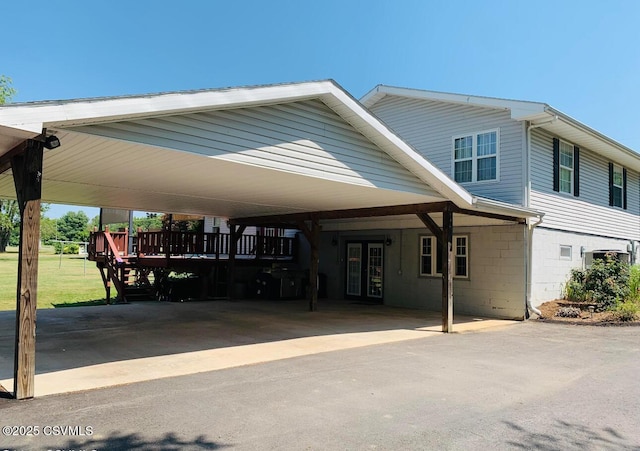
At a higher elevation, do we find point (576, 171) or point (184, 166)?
point (576, 171)

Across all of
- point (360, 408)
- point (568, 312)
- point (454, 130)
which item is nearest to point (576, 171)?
Answer: point (454, 130)

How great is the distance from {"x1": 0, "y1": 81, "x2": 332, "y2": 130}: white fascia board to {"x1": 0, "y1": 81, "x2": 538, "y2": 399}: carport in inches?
0.4

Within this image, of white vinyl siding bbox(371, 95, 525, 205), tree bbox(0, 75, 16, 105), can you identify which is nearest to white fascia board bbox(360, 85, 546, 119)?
white vinyl siding bbox(371, 95, 525, 205)

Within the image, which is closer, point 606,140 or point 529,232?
point 529,232

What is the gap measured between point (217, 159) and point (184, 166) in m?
0.88

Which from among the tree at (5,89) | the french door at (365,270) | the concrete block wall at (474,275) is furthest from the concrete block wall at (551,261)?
the tree at (5,89)

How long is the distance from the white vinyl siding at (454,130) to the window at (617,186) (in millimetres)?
5774

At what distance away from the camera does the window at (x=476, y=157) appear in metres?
12.5

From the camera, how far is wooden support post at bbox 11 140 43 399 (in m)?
4.66

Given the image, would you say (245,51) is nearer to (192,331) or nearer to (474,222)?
(474,222)

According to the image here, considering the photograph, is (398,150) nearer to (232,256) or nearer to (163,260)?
(232,256)

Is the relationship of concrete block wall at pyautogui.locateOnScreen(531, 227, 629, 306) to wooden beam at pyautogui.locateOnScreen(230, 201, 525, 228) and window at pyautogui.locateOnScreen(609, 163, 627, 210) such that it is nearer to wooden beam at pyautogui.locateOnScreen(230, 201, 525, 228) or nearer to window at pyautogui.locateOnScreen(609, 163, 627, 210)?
wooden beam at pyautogui.locateOnScreen(230, 201, 525, 228)

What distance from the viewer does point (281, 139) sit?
21.5 feet

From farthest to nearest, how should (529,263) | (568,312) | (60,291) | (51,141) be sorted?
1. (60,291)
2. (529,263)
3. (568,312)
4. (51,141)
